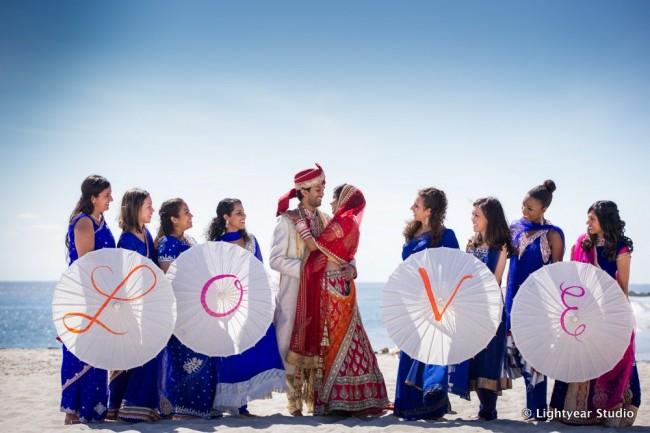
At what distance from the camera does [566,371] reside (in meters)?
4.51

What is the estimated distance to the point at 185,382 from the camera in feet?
16.5

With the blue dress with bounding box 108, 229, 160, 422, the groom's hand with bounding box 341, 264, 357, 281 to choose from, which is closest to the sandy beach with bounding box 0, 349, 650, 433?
the blue dress with bounding box 108, 229, 160, 422

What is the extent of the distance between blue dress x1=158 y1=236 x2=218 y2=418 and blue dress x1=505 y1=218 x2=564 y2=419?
95.2 inches

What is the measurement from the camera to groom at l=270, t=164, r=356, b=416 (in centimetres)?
518

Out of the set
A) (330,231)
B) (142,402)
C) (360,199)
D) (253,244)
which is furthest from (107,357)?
(360,199)

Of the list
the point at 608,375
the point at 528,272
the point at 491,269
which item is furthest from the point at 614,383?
the point at 491,269

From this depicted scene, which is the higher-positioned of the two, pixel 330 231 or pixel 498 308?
pixel 330 231

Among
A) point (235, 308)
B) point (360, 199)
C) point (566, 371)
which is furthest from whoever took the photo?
point (360, 199)

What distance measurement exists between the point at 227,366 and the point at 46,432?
4.64 feet

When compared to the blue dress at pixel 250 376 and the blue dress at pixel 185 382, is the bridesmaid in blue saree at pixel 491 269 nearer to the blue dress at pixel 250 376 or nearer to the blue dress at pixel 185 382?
the blue dress at pixel 250 376

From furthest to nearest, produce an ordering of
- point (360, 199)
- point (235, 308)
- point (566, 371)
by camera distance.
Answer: point (360, 199), point (235, 308), point (566, 371)

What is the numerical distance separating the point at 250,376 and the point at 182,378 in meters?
0.55

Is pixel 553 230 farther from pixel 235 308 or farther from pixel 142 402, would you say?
pixel 142 402

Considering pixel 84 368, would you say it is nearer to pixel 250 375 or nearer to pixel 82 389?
pixel 82 389
